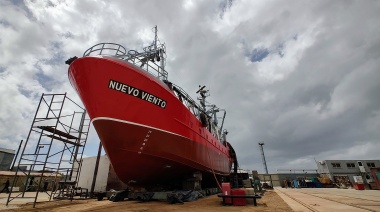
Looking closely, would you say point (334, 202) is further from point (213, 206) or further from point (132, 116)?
point (132, 116)

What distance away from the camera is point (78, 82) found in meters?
7.43

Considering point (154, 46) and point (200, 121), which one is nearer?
point (200, 121)

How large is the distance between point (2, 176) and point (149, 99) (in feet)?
77.3

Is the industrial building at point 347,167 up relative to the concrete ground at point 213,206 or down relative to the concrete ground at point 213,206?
up

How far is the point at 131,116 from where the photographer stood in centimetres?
715

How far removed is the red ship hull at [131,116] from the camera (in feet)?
23.1

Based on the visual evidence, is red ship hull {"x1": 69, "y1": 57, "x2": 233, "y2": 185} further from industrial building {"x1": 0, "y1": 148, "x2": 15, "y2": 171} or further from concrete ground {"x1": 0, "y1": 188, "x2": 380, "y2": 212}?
industrial building {"x1": 0, "y1": 148, "x2": 15, "y2": 171}

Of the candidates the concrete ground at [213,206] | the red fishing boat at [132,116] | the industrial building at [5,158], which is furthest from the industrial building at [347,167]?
the industrial building at [5,158]

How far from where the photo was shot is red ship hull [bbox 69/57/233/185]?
23.1 ft

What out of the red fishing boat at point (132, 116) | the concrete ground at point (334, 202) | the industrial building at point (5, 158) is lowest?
the concrete ground at point (334, 202)

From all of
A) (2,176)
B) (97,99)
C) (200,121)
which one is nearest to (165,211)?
(97,99)

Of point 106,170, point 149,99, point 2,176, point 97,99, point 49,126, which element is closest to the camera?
point 97,99

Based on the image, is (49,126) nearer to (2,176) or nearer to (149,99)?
(149,99)

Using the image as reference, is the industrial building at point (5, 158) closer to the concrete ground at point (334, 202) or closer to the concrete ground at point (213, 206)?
the concrete ground at point (213, 206)
